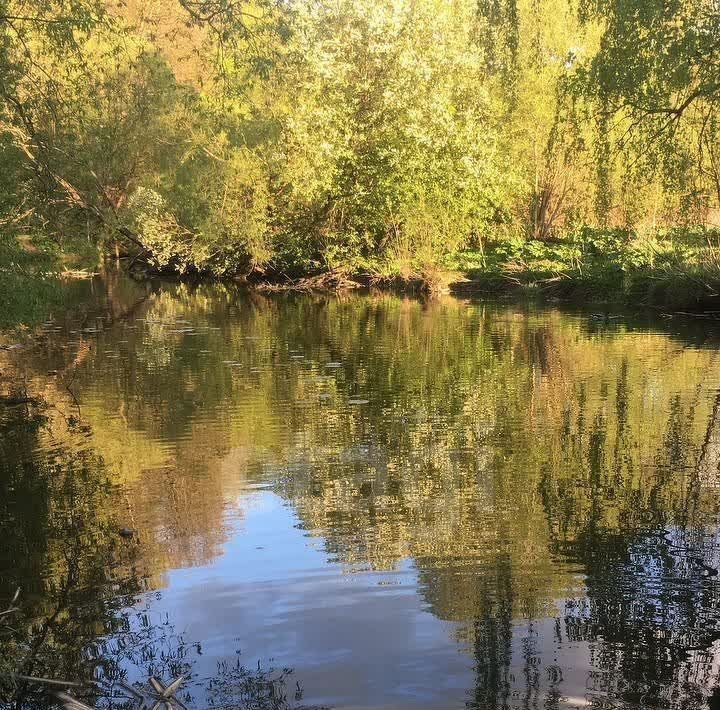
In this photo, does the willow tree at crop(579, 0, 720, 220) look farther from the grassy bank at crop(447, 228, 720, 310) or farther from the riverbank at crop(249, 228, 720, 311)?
the riverbank at crop(249, 228, 720, 311)

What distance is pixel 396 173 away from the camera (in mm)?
34531

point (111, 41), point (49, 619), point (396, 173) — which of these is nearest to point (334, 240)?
point (396, 173)

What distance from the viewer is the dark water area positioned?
5.89m

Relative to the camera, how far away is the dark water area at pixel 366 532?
589cm

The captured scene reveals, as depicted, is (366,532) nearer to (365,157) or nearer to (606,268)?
(606,268)

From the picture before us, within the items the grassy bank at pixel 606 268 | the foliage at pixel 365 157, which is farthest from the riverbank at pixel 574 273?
the foliage at pixel 365 157

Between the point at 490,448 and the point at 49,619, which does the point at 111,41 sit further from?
the point at 49,619

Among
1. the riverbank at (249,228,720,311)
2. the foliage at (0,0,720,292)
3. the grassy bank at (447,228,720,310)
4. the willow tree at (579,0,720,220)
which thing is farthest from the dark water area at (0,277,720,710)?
the foliage at (0,0,720,292)

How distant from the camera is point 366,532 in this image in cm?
859

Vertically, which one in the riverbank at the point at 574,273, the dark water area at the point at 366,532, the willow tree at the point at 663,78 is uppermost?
the willow tree at the point at 663,78

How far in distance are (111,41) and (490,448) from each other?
24.9ft

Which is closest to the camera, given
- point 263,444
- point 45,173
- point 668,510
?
point 668,510

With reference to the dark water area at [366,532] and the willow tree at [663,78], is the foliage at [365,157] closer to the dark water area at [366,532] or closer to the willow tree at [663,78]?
the willow tree at [663,78]

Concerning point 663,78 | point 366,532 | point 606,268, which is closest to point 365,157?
point 606,268
